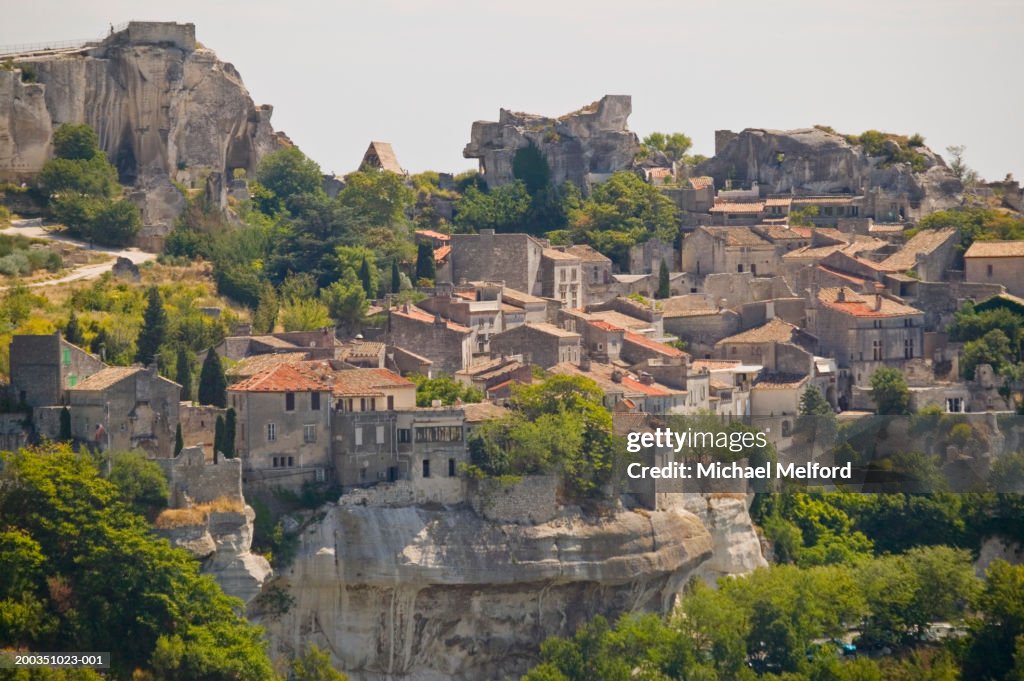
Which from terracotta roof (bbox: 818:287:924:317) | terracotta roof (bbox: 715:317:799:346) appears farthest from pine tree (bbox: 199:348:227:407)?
terracotta roof (bbox: 818:287:924:317)

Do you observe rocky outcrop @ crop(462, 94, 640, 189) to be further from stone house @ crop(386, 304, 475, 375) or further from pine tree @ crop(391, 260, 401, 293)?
stone house @ crop(386, 304, 475, 375)

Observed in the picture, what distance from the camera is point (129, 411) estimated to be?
6800 centimetres

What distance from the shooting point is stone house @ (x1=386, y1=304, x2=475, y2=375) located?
255 feet

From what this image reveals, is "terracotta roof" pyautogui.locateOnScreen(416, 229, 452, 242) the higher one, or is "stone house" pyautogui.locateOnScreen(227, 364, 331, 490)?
"terracotta roof" pyautogui.locateOnScreen(416, 229, 452, 242)

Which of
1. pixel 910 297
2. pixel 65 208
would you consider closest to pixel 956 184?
pixel 910 297

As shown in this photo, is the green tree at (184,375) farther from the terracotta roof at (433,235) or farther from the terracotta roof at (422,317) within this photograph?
the terracotta roof at (433,235)

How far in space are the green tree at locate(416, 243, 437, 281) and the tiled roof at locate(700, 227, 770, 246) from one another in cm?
1087

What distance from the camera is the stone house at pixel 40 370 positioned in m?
68.2

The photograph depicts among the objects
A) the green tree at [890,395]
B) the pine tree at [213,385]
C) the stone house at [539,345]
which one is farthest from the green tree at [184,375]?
the green tree at [890,395]

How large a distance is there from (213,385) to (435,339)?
9582 mm

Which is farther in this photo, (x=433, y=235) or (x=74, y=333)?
(x=433, y=235)

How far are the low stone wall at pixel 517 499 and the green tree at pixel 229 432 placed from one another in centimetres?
607

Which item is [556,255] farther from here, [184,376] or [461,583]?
[461,583]

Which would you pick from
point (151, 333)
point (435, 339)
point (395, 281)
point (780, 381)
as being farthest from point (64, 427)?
point (780, 381)
